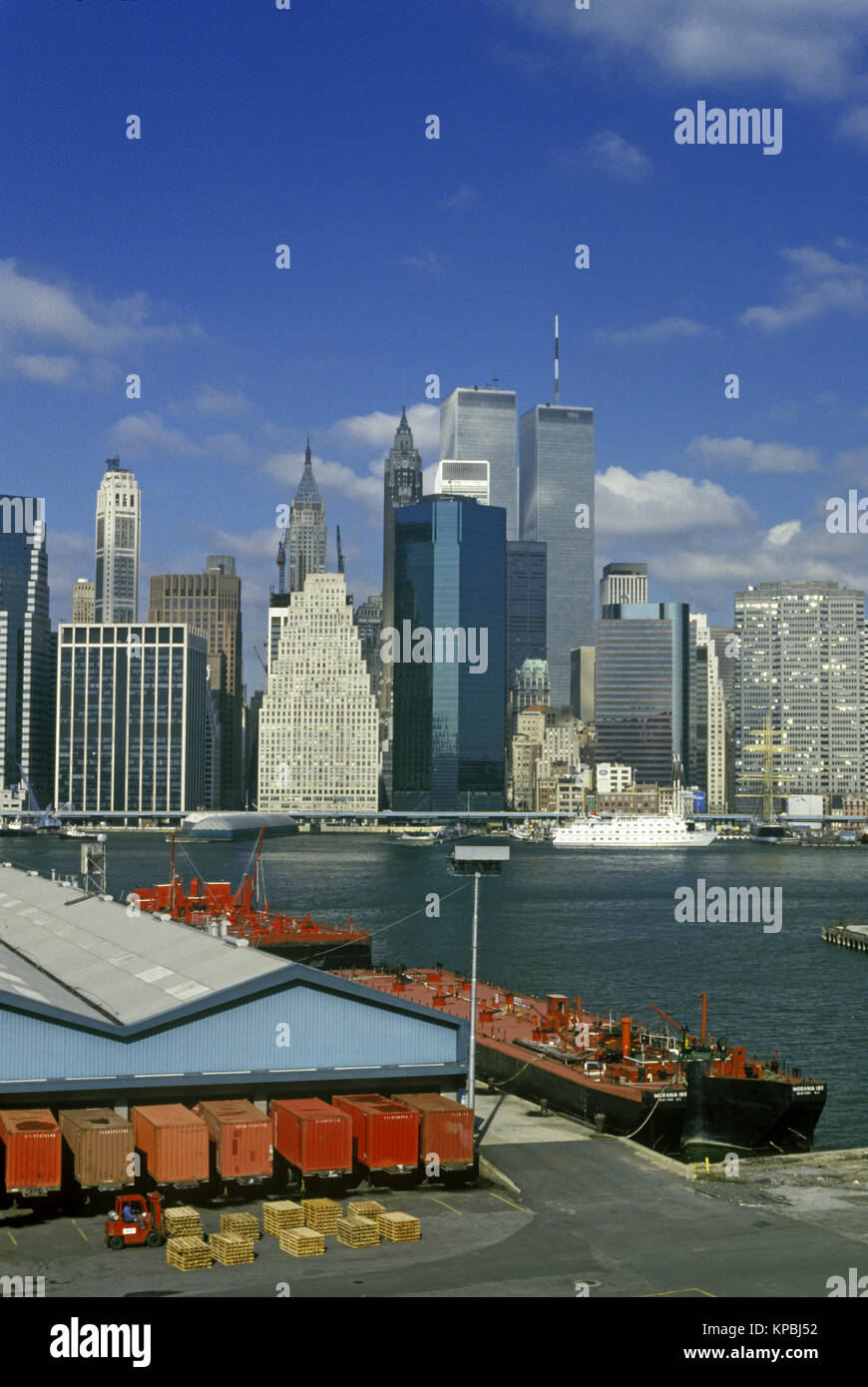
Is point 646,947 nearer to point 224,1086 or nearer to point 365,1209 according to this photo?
point 224,1086

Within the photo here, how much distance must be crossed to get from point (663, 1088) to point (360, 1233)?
55.2 ft

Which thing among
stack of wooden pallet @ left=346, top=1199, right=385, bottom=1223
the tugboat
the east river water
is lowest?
the east river water

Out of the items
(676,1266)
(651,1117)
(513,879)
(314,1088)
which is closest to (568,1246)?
(676,1266)

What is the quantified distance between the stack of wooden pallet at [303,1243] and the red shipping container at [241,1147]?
340 cm

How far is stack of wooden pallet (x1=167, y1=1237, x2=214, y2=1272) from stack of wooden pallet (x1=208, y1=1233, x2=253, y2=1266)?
205mm

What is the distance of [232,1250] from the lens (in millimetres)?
27172

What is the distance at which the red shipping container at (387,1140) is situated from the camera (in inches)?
1278

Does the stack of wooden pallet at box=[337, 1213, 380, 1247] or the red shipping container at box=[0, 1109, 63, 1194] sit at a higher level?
the red shipping container at box=[0, 1109, 63, 1194]

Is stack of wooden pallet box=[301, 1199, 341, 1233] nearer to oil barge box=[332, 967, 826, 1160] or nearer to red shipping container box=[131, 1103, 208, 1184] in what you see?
red shipping container box=[131, 1103, 208, 1184]

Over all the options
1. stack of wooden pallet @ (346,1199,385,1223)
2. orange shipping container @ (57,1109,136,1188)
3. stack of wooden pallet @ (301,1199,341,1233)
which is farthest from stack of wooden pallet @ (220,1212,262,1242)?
orange shipping container @ (57,1109,136,1188)

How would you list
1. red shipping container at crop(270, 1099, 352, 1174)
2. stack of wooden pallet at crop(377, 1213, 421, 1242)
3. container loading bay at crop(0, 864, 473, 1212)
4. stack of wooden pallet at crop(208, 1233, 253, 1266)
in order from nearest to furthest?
stack of wooden pallet at crop(208, 1233, 253, 1266) → stack of wooden pallet at crop(377, 1213, 421, 1242) → container loading bay at crop(0, 864, 473, 1212) → red shipping container at crop(270, 1099, 352, 1174)

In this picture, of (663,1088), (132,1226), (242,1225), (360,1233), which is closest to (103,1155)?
(132,1226)

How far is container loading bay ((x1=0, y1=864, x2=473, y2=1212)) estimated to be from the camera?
30688mm

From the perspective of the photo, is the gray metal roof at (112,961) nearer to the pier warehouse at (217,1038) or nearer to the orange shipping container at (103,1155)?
the pier warehouse at (217,1038)
